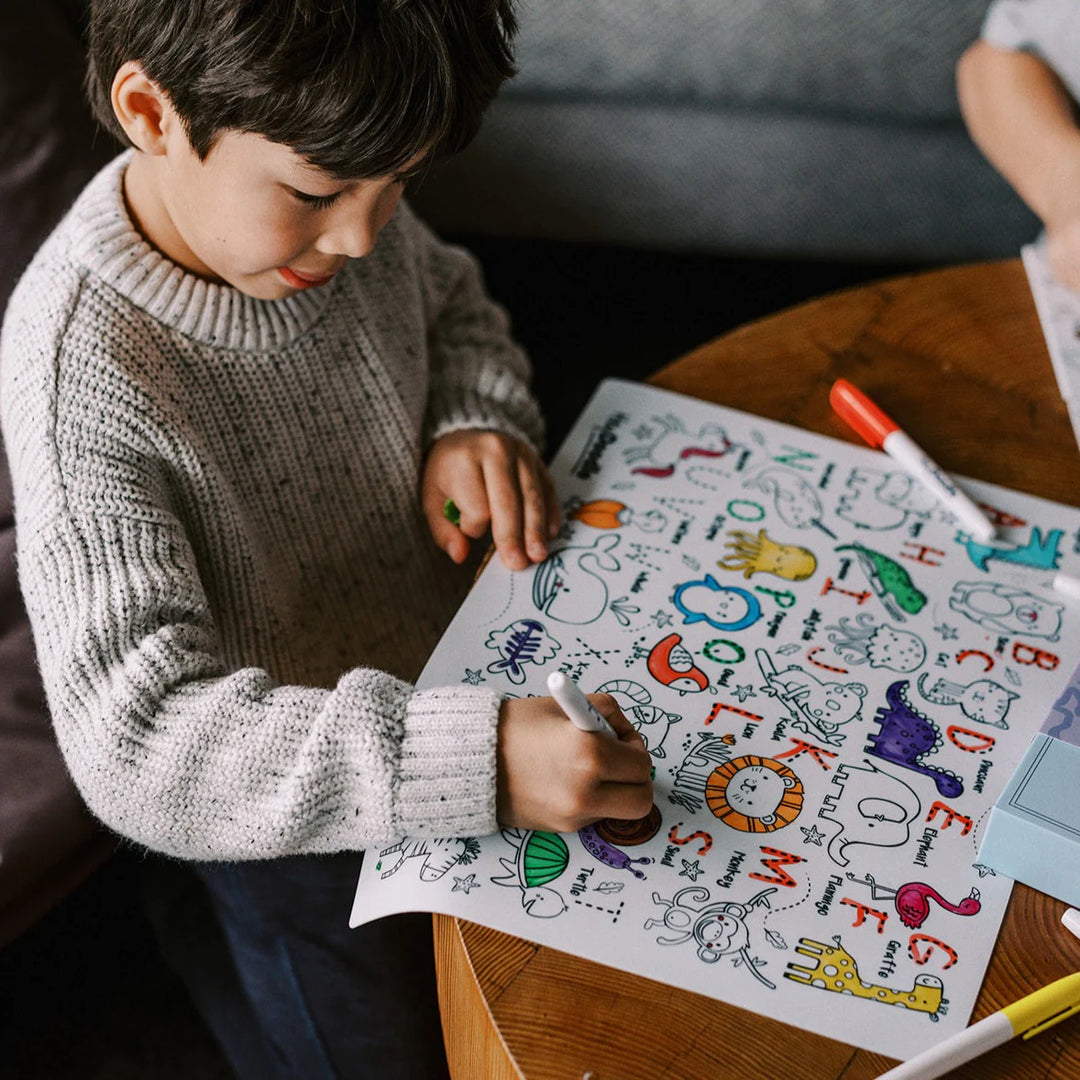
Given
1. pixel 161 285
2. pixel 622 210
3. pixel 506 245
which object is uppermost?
pixel 161 285

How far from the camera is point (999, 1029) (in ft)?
1.48

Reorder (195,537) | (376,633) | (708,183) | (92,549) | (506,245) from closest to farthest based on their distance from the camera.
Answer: (92,549)
(195,537)
(376,633)
(708,183)
(506,245)

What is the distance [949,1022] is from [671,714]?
0.18 m

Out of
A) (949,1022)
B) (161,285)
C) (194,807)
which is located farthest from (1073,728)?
(161,285)

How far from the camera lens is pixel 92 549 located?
0.56 meters

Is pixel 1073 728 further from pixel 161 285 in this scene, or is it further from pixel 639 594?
pixel 161 285

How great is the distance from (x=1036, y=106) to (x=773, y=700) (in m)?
0.58

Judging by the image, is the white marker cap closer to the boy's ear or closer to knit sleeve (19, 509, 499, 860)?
knit sleeve (19, 509, 499, 860)

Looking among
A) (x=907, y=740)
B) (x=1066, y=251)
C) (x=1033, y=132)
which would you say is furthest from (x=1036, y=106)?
(x=907, y=740)

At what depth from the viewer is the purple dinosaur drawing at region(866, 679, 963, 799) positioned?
549mm

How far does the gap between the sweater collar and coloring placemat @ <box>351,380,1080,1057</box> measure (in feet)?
0.66

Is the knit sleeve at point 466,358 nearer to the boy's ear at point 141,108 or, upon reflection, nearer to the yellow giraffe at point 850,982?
the boy's ear at point 141,108

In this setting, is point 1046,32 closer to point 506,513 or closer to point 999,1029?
point 506,513

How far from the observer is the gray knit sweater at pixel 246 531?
0.54 meters
